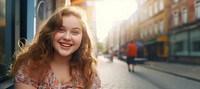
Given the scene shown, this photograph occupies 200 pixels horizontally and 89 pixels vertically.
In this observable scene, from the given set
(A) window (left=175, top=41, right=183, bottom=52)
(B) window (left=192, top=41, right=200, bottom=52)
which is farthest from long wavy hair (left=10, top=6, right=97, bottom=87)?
(A) window (left=175, top=41, right=183, bottom=52)

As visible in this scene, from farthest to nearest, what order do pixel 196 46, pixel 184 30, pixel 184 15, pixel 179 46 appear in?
1. pixel 179 46
2. pixel 184 15
3. pixel 184 30
4. pixel 196 46

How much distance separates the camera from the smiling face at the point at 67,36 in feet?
6.64

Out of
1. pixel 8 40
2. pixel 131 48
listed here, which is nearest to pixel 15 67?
pixel 8 40

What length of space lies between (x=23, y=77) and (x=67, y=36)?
15.3 inches

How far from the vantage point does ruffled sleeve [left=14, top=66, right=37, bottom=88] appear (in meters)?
1.90

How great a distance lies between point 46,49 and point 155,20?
37895 mm

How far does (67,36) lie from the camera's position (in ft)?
6.59

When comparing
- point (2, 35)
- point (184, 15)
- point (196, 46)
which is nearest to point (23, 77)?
point (2, 35)

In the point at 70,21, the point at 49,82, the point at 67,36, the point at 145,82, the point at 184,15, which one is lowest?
the point at 145,82

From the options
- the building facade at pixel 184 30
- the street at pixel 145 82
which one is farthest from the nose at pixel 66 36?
the building facade at pixel 184 30

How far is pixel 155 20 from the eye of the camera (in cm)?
3909

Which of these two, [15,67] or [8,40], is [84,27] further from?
[8,40]

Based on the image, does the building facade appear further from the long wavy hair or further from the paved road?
the long wavy hair

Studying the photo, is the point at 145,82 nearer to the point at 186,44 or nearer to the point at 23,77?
the point at 23,77
